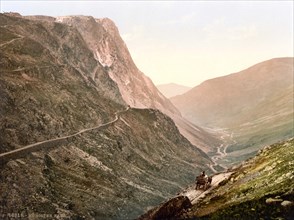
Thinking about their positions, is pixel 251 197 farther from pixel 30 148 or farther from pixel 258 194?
pixel 30 148

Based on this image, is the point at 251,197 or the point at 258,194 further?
the point at 251,197

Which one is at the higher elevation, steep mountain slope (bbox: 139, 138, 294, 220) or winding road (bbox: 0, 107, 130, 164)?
winding road (bbox: 0, 107, 130, 164)

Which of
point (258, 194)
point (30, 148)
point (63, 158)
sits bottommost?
point (258, 194)

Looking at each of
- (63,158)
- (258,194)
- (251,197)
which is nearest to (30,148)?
(63,158)

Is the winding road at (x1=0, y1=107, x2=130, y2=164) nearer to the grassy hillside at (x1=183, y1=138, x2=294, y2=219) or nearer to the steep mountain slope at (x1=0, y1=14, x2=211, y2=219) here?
the steep mountain slope at (x1=0, y1=14, x2=211, y2=219)

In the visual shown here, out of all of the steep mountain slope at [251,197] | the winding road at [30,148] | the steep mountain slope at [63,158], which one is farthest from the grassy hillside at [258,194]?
the winding road at [30,148]

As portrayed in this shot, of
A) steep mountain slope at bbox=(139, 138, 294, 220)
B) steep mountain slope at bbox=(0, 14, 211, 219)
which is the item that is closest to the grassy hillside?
steep mountain slope at bbox=(139, 138, 294, 220)

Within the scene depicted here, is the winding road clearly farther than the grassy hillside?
Yes

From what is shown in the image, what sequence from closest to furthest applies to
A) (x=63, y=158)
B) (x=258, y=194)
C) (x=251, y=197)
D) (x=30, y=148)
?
(x=258, y=194), (x=251, y=197), (x=30, y=148), (x=63, y=158)

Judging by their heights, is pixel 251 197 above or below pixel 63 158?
below

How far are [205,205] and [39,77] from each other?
400 ft

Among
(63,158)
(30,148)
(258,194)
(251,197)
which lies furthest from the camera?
(63,158)

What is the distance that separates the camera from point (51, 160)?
446 ft

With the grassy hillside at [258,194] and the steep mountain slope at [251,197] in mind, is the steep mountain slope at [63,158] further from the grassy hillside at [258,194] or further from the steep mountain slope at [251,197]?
the grassy hillside at [258,194]
